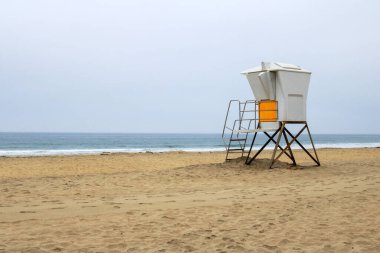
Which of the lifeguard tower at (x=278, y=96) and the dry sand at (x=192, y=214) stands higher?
the lifeguard tower at (x=278, y=96)

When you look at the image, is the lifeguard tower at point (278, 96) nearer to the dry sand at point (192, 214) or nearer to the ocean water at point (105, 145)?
the dry sand at point (192, 214)

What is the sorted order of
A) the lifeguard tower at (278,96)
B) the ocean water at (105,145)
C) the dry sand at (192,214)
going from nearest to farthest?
the dry sand at (192,214) → the lifeguard tower at (278,96) → the ocean water at (105,145)

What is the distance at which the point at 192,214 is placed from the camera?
7828 millimetres

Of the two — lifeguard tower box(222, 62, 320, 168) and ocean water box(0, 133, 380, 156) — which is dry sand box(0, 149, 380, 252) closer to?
lifeguard tower box(222, 62, 320, 168)

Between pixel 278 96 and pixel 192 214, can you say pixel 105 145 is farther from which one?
pixel 192 214

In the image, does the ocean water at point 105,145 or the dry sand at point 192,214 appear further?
the ocean water at point 105,145

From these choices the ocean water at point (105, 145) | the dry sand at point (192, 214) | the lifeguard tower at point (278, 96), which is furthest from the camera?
the ocean water at point (105, 145)

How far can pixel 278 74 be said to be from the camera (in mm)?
15633

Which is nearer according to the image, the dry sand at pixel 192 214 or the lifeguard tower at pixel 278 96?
the dry sand at pixel 192 214

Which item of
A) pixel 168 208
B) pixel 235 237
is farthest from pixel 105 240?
pixel 168 208

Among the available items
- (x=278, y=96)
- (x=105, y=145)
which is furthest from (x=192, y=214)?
(x=105, y=145)

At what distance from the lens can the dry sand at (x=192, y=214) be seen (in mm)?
5840

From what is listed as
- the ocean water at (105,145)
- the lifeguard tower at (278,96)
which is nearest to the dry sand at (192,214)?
the lifeguard tower at (278,96)

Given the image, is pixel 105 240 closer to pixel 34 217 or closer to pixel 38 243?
pixel 38 243
